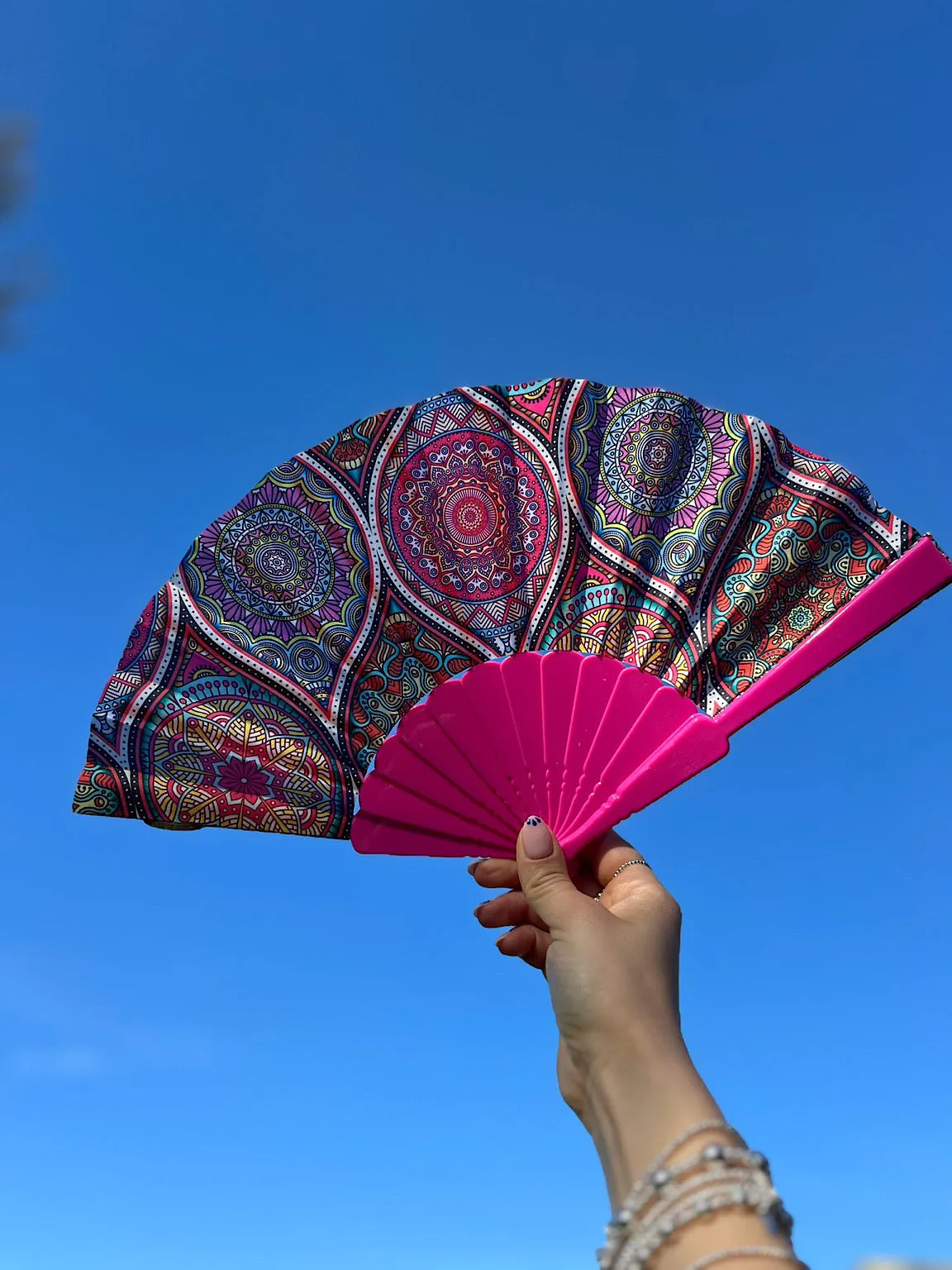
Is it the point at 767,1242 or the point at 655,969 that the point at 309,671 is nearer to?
the point at 655,969

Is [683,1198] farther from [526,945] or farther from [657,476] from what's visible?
[657,476]

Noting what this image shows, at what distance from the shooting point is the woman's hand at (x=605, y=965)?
1.83 metres

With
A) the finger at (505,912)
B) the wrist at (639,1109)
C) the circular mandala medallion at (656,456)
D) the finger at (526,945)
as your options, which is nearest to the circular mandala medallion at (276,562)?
the circular mandala medallion at (656,456)

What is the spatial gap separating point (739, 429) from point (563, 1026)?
2.10 metres

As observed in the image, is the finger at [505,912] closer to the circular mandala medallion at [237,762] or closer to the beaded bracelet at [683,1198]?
the circular mandala medallion at [237,762]

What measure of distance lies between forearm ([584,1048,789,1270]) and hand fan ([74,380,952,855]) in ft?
4.09

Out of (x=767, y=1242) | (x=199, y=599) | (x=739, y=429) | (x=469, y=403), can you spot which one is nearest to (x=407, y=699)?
(x=199, y=599)

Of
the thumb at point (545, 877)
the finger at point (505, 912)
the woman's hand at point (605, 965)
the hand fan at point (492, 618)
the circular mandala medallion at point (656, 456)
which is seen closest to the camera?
the woman's hand at point (605, 965)

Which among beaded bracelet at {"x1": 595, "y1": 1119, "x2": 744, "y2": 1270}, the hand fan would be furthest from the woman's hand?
the hand fan

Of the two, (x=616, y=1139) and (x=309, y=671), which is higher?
(x=309, y=671)

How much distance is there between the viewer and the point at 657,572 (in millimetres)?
3391

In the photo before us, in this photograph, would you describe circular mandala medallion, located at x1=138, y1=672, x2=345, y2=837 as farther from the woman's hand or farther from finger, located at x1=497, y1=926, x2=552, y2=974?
the woman's hand

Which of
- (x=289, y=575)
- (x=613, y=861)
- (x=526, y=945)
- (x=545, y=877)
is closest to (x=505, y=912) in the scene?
(x=526, y=945)

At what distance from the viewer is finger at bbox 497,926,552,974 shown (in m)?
2.83
